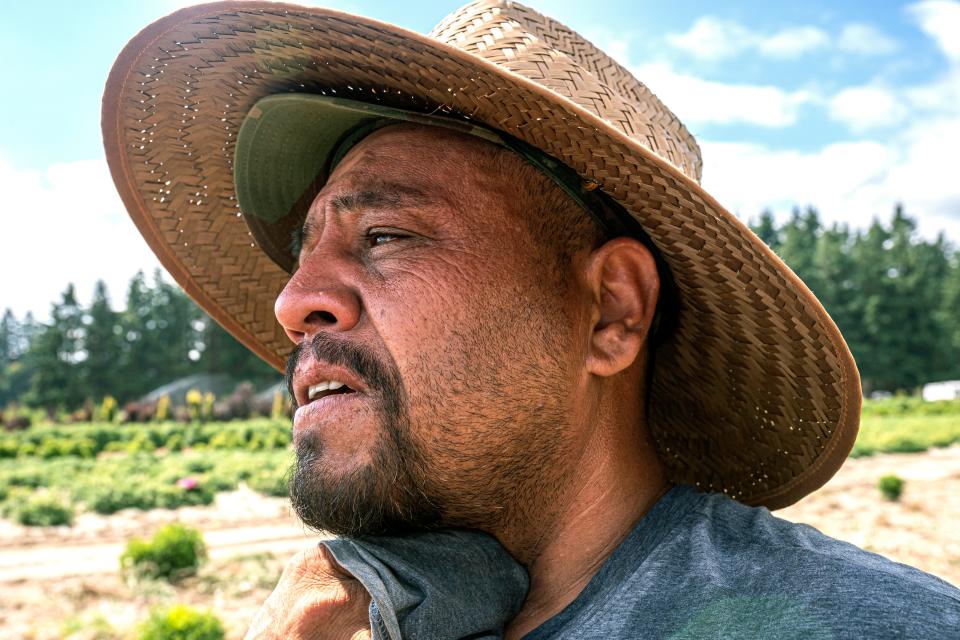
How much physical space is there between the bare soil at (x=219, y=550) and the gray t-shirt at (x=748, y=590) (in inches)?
161

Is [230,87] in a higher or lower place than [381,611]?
higher

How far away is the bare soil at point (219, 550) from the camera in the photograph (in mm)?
6371

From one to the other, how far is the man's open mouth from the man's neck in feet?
1.71

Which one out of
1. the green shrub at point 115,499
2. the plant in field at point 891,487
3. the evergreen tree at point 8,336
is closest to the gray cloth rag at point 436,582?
the green shrub at point 115,499

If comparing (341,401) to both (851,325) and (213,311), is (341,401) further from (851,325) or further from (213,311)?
(851,325)

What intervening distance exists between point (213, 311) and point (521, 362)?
4.48ft

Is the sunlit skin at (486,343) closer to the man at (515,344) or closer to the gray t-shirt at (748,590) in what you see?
the man at (515,344)

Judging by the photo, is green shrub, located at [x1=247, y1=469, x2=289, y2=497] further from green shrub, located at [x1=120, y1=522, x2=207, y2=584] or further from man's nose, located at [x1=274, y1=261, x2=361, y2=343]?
man's nose, located at [x1=274, y1=261, x2=361, y2=343]

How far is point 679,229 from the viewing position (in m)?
1.73

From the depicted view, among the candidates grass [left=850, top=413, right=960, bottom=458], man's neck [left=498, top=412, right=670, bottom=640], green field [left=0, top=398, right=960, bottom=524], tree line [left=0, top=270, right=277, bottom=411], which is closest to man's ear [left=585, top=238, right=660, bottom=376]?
man's neck [left=498, top=412, right=670, bottom=640]

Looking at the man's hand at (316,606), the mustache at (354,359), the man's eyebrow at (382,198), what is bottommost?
the man's hand at (316,606)

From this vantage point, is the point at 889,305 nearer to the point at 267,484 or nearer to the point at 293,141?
the point at 267,484

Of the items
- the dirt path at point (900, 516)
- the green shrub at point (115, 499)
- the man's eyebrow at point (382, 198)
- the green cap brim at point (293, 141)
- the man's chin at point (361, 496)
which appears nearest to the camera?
the man's chin at point (361, 496)

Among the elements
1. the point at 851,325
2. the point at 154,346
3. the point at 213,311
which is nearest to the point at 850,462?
the point at 213,311
